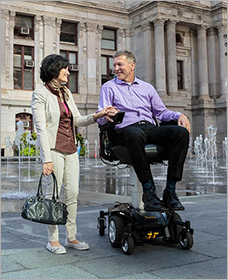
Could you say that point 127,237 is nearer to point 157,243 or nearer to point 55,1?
point 157,243

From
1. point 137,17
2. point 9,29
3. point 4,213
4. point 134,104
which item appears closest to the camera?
point 134,104

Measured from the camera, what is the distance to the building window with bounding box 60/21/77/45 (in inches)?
1288

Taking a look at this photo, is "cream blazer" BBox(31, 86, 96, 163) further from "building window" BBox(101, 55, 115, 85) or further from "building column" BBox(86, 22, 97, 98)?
"building window" BBox(101, 55, 115, 85)

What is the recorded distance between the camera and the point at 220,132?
118 ft

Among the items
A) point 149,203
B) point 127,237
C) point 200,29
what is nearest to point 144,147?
point 149,203

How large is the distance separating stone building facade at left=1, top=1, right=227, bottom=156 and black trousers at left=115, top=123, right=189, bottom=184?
26014 millimetres

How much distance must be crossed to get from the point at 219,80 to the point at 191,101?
10.6 feet

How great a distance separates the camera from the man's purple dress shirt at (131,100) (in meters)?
3.73

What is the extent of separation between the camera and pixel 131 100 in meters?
3.76

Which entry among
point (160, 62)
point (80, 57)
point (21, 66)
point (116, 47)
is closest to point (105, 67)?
point (116, 47)

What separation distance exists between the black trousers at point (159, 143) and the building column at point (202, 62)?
33023mm

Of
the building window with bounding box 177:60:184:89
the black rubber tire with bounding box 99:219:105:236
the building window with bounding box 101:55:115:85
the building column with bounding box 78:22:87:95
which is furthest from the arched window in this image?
the black rubber tire with bounding box 99:219:105:236

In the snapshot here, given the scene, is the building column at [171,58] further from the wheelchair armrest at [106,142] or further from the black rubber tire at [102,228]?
the wheelchair armrest at [106,142]

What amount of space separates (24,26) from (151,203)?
99.3ft
